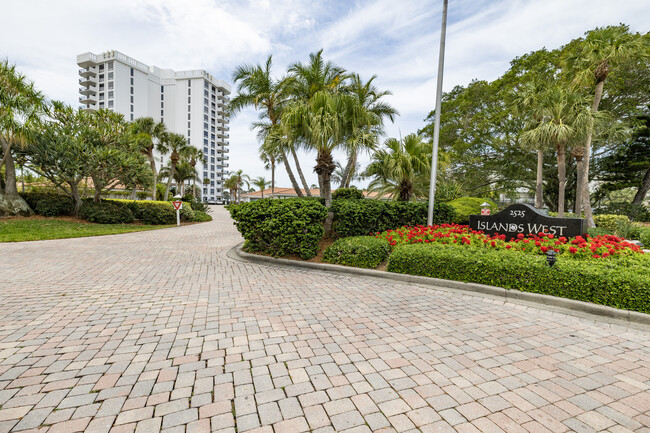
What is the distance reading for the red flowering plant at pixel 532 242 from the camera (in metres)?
5.85

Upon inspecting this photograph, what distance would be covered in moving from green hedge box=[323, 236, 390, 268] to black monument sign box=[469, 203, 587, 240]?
3.71 m

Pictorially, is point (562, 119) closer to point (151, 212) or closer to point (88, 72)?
point (151, 212)

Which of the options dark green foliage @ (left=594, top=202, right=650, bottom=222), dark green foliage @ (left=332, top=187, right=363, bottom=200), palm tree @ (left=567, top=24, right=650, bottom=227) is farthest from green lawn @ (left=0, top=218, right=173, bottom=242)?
dark green foliage @ (left=594, top=202, right=650, bottom=222)

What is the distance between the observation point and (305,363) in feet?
9.59

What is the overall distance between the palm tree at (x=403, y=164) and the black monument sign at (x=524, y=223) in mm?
3146

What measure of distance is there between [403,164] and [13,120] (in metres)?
18.8

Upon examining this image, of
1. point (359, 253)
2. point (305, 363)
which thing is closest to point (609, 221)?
point (359, 253)

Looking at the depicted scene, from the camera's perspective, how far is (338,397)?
2.42 meters

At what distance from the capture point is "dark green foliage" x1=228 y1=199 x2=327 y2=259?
7.41 m

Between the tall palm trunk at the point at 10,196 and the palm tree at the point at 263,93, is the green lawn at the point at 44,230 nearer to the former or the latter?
the tall palm trunk at the point at 10,196

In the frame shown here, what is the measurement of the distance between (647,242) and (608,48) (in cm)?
1002

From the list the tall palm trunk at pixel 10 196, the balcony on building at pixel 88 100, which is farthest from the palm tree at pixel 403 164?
the balcony on building at pixel 88 100

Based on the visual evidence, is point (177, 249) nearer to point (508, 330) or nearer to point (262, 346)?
point (262, 346)

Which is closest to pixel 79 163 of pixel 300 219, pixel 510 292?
pixel 300 219
